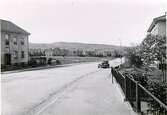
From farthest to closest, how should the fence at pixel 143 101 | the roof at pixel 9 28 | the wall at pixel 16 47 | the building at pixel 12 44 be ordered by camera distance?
the roof at pixel 9 28, the building at pixel 12 44, the wall at pixel 16 47, the fence at pixel 143 101

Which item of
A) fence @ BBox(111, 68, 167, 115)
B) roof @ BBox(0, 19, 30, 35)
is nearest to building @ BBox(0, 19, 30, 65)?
roof @ BBox(0, 19, 30, 35)

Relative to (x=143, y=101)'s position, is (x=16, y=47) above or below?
above

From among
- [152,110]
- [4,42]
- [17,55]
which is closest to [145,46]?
[152,110]

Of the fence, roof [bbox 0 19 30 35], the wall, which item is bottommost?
the fence

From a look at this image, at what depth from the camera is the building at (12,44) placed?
149 ft

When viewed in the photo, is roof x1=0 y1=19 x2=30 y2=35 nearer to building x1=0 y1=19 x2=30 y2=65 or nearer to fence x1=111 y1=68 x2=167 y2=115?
building x1=0 y1=19 x2=30 y2=65

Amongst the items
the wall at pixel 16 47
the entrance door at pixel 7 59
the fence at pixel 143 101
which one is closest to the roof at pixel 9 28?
the wall at pixel 16 47

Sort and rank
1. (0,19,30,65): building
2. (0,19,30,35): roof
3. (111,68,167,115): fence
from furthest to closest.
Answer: (0,19,30,35): roof
(0,19,30,65): building
(111,68,167,115): fence

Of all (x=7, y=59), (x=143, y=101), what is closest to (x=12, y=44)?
(x=7, y=59)

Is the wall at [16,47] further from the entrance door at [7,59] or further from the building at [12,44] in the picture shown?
the entrance door at [7,59]

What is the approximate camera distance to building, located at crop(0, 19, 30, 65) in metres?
45.4

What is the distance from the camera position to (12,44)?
47.7 m

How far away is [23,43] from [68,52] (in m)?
60.0

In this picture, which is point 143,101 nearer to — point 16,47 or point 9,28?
point 9,28
